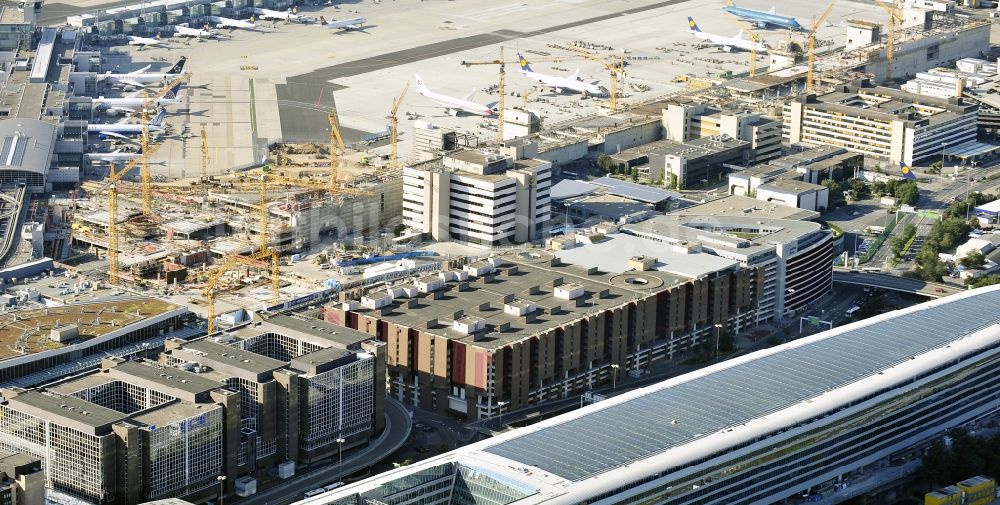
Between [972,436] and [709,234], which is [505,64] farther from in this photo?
[972,436]

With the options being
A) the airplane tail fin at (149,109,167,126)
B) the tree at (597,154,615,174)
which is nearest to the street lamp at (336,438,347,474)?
the tree at (597,154,615,174)

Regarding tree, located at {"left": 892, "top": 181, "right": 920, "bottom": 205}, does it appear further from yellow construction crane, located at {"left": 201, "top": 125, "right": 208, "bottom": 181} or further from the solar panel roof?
yellow construction crane, located at {"left": 201, "top": 125, "right": 208, "bottom": 181}

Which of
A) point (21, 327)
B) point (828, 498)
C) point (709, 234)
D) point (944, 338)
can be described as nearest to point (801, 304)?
point (709, 234)

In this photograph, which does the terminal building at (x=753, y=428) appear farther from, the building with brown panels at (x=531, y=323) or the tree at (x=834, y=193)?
the tree at (x=834, y=193)

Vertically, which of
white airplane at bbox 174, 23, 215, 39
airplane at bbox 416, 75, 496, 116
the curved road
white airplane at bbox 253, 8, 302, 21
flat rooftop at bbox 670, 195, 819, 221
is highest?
Answer: white airplane at bbox 253, 8, 302, 21

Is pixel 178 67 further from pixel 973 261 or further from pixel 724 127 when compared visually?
pixel 973 261

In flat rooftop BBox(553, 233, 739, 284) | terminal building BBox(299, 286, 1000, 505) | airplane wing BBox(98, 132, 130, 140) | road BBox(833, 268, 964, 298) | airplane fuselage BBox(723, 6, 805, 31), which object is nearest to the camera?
terminal building BBox(299, 286, 1000, 505)

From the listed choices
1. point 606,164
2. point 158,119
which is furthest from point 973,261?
point 158,119
